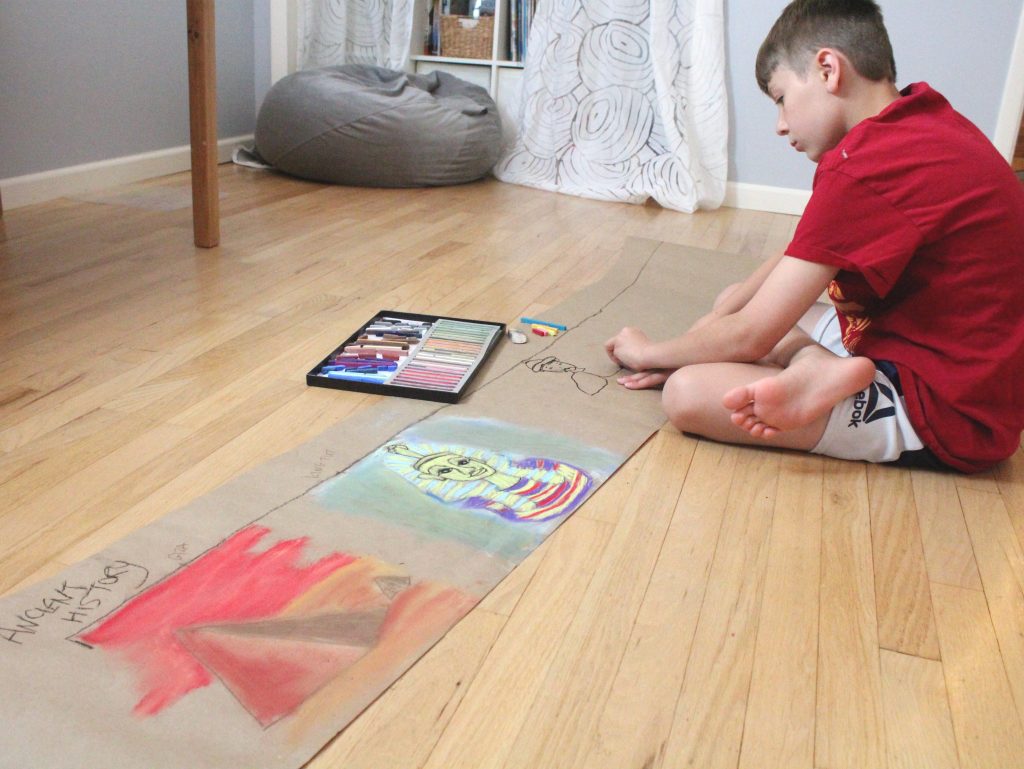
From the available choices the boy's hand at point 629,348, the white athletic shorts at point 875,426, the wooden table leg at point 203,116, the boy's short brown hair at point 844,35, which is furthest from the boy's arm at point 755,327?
the wooden table leg at point 203,116

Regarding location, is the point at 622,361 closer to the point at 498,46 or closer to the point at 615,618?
the point at 615,618

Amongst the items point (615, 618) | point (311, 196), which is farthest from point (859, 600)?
point (311, 196)

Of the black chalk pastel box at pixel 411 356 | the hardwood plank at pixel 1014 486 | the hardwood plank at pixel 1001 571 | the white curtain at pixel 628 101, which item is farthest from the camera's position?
the white curtain at pixel 628 101

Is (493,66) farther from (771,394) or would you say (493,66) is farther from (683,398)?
(771,394)

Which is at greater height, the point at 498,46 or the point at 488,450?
the point at 498,46

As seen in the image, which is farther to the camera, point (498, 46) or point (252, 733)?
point (498, 46)

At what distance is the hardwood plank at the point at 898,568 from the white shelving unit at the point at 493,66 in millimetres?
2278

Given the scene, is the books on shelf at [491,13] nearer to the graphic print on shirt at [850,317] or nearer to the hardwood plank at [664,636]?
the graphic print on shirt at [850,317]

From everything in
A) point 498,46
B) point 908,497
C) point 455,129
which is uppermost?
point 498,46

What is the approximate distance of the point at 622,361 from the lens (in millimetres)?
1448

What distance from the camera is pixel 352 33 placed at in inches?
127

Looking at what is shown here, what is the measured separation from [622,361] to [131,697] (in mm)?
907

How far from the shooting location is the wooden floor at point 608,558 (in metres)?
0.73

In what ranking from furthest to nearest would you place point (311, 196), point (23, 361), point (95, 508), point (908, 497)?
point (311, 196), point (23, 361), point (908, 497), point (95, 508)
